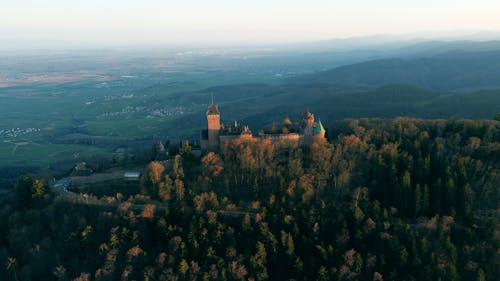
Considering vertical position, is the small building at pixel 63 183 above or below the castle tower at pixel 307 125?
below

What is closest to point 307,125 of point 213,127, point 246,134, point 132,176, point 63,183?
point 246,134

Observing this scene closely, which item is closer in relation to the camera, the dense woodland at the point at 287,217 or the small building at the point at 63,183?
the dense woodland at the point at 287,217

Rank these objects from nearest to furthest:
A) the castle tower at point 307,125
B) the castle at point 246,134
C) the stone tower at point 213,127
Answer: the castle at point 246,134 → the stone tower at point 213,127 → the castle tower at point 307,125

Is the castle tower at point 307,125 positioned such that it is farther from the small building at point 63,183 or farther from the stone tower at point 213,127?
the small building at point 63,183

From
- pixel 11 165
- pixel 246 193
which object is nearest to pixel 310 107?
pixel 11 165

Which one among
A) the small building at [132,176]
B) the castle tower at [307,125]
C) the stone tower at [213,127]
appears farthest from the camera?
the castle tower at [307,125]

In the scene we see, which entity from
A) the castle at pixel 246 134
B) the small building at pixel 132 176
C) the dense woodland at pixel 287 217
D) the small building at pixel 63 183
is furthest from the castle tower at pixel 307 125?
the small building at pixel 63 183

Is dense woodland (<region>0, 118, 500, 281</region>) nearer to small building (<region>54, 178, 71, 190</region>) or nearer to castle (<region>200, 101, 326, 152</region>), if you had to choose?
small building (<region>54, 178, 71, 190</region>)
